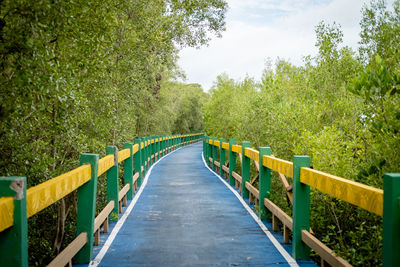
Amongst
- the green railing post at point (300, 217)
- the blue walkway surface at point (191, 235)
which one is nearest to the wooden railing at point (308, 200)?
the green railing post at point (300, 217)

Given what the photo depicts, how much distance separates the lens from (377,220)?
528cm

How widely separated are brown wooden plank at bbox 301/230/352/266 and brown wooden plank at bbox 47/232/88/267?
2847 millimetres

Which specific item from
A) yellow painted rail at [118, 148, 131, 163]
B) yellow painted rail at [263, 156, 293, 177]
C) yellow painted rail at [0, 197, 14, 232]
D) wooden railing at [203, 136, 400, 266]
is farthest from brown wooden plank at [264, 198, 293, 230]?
yellow painted rail at [0, 197, 14, 232]

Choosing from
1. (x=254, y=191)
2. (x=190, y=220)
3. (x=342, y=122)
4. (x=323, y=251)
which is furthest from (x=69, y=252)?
(x=342, y=122)

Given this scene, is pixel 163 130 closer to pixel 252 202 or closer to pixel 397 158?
pixel 252 202

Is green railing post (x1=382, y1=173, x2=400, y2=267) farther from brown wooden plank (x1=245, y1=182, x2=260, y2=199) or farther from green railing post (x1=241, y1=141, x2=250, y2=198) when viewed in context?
green railing post (x1=241, y1=141, x2=250, y2=198)

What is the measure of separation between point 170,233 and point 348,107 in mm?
6547

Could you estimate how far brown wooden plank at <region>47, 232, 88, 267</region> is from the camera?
3779mm

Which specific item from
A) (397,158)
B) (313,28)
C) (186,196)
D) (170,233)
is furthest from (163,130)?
(397,158)

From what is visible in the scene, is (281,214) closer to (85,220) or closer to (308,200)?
(308,200)

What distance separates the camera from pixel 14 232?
2.74m

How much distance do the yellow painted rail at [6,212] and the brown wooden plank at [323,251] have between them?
309 cm

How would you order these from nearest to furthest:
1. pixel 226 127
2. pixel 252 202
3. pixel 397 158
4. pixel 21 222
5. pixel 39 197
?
pixel 21 222, pixel 39 197, pixel 397 158, pixel 252 202, pixel 226 127

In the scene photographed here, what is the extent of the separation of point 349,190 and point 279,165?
2541 millimetres
